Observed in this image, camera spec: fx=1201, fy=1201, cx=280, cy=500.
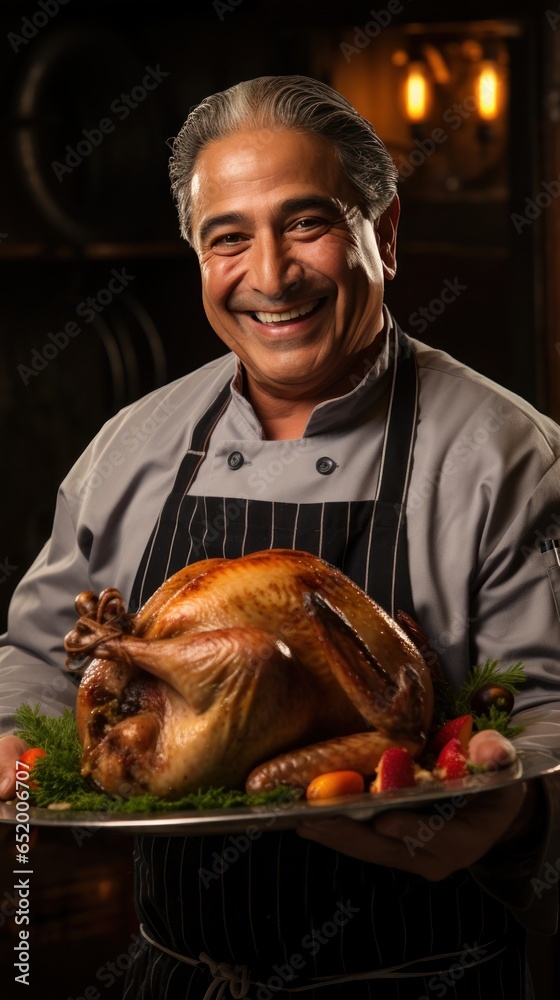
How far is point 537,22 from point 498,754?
2.55 m

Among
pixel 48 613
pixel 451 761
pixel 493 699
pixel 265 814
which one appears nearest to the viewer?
pixel 265 814

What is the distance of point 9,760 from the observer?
4.07 feet

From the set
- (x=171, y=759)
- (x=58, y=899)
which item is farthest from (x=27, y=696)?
(x=58, y=899)

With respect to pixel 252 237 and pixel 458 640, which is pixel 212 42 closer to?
pixel 252 237

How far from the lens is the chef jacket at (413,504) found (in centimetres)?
141

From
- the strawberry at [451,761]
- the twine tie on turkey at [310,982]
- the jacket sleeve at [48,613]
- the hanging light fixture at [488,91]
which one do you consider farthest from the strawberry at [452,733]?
the hanging light fixture at [488,91]

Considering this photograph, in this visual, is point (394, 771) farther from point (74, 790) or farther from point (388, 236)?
point (388, 236)

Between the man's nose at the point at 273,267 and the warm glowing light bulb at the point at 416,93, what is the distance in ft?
6.80

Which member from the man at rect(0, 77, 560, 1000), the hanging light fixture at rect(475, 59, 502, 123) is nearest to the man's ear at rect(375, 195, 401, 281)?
the man at rect(0, 77, 560, 1000)

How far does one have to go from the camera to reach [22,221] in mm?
3158

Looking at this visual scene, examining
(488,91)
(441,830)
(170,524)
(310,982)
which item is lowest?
(310,982)

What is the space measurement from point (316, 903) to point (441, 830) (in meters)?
0.24

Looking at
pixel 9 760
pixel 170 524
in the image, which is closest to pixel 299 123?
pixel 170 524

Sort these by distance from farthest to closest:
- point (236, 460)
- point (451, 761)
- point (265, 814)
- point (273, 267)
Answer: point (236, 460) → point (273, 267) → point (451, 761) → point (265, 814)
